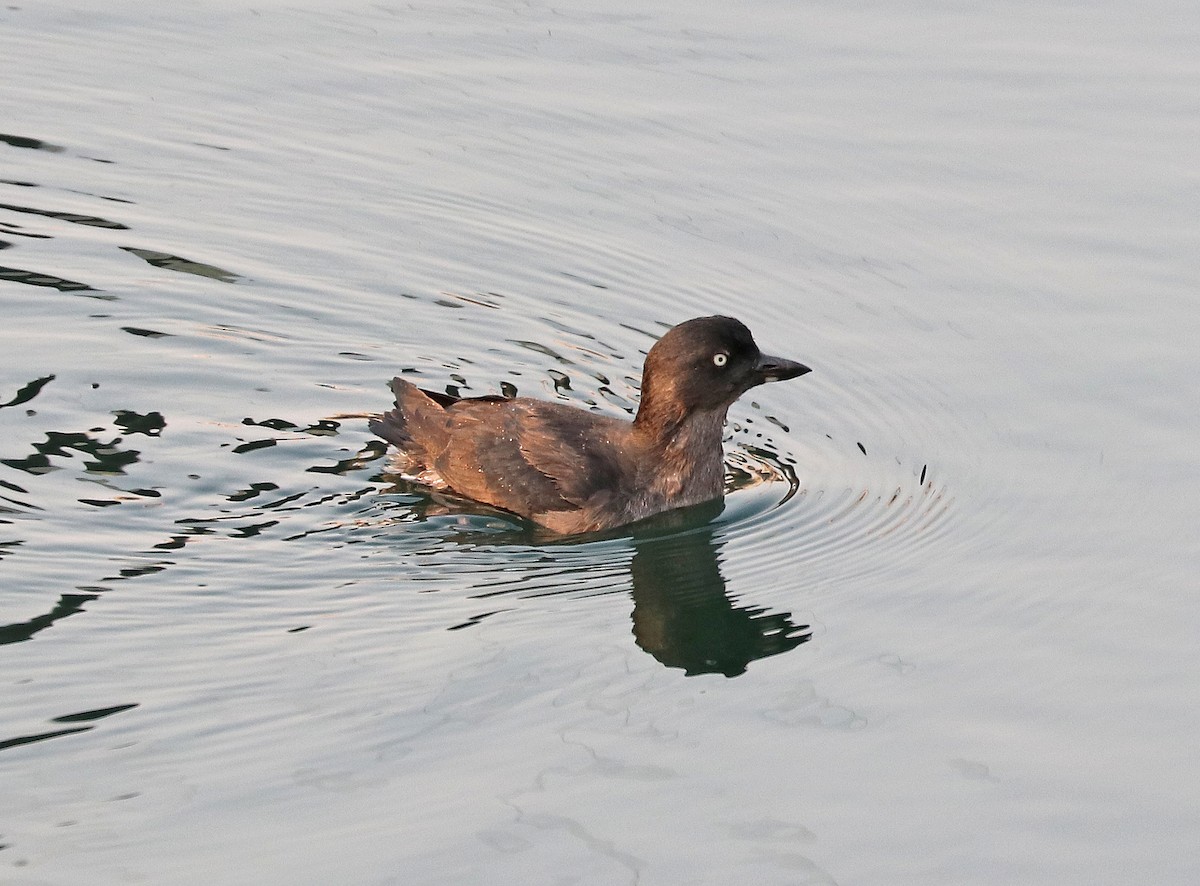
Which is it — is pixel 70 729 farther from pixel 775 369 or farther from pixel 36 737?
pixel 775 369

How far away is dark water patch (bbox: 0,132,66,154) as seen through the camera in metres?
13.8

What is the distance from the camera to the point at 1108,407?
1088 cm

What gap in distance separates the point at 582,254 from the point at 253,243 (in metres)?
2.11

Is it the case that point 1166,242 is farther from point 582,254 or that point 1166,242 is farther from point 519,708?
point 519,708

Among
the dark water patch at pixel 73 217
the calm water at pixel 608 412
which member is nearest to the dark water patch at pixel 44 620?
the calm water at pixel 608 412

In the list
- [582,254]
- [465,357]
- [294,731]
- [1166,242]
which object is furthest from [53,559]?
[1166,242]

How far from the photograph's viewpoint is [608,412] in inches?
450

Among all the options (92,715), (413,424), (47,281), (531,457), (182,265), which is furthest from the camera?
(182,265)

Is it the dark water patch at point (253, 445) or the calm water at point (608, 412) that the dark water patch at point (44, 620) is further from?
the dark water patch at point (253, 445)

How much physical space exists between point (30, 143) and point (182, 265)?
2.20m

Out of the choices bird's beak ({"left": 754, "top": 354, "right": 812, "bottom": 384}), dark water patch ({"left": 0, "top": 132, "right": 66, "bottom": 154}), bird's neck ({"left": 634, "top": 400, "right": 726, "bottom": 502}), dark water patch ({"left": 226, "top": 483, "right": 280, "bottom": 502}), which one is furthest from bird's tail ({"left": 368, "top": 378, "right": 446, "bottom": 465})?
dark water patch ({"left": 0, "top": 132, "right": 66, "bottom": 154})

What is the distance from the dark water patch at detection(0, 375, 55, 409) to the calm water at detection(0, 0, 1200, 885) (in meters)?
0.03

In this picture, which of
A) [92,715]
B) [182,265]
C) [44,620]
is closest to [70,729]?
[92,715]

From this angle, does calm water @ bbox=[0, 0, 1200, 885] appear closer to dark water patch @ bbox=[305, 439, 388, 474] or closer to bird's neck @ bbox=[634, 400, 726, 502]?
dark water patch @ bbox=[305, 439, 388, 474]
